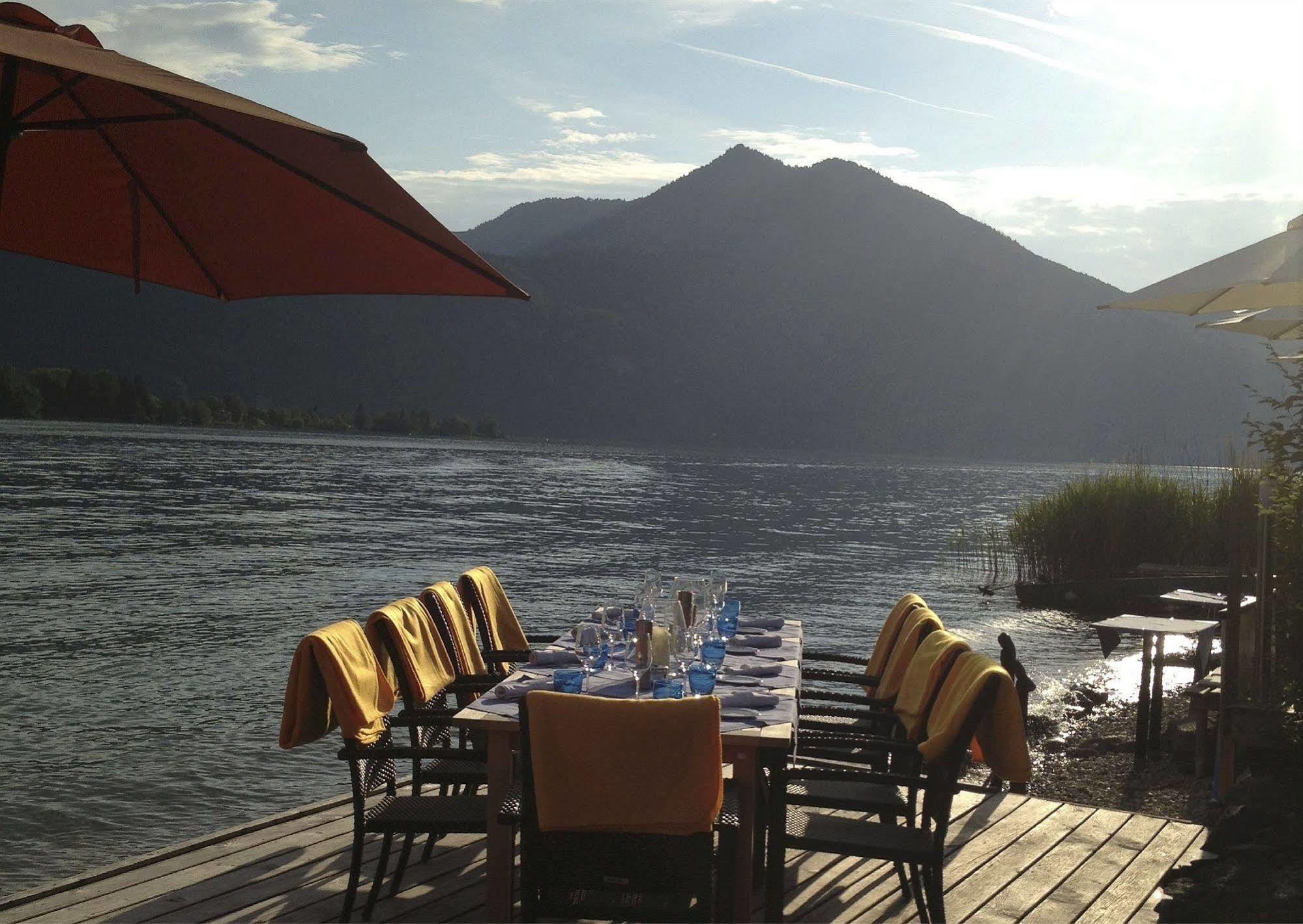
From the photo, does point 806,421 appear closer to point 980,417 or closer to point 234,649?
point 980,417

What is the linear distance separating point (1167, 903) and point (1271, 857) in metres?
0.37

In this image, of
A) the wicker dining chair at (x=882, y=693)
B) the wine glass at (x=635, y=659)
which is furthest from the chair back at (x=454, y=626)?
the wicker dining chair at (x=882, y=693)

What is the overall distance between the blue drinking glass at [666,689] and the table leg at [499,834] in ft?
1.69

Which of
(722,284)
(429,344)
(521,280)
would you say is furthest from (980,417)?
(429,344)

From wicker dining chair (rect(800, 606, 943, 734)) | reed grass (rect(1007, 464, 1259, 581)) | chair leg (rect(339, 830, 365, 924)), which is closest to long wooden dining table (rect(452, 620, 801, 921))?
chair leg (rect(339, 830, 365, 924))

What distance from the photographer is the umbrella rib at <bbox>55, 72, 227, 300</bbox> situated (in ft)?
11.1

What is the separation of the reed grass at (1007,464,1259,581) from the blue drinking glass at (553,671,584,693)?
16.5 meters

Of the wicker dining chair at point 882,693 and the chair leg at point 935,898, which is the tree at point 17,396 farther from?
the chair leg at point 935,898

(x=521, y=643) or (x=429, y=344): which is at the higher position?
(x=429, y=344)

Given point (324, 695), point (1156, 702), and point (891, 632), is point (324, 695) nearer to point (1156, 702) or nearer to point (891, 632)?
point (891, 632)

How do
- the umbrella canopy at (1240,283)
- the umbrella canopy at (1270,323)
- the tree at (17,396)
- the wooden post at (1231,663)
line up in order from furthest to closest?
the tree at (17,396)
the umbrella canopy at (1270,323)
the umbrella canopy at (1240,283)
the wooden post at (1231,663)

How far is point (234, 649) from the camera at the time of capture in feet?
45.0

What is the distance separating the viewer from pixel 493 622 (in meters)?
5.52

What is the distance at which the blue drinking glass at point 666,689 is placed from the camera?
3.78 meters
